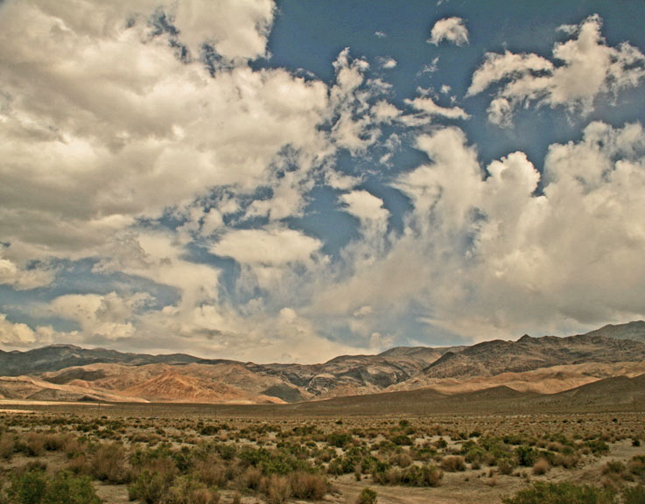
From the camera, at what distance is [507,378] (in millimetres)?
177500

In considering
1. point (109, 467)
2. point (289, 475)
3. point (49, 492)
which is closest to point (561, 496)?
point (289, 475)

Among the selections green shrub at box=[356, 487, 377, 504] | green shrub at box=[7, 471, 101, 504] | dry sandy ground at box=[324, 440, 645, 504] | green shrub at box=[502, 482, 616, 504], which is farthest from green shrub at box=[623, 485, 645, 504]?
green shrub at box=[7, 471, 101, 504]

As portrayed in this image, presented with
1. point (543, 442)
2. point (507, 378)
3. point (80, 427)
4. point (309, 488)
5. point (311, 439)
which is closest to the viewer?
Result: point (309, 488)

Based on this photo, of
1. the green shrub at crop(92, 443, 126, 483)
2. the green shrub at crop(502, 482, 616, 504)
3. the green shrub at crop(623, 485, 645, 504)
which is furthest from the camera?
the green shrub at crop(92, 443, 126, 483)

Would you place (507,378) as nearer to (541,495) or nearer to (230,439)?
(230,439)

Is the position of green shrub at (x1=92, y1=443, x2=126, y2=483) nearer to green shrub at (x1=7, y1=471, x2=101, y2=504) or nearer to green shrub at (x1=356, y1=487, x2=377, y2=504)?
green shrub at (x1=7, y1=471, x2=101, y2=504)

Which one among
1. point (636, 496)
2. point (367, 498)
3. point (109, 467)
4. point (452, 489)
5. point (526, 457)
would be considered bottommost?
point (452, 489)

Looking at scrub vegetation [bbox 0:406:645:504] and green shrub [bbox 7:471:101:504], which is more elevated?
green shrub [bbox 7:471:101:504]

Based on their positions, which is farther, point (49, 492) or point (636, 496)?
point (636, 496)

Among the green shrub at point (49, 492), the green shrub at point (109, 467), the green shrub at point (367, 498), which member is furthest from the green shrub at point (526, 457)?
the green shrub at point (49, 492)

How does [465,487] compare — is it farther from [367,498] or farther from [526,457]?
[367,498]

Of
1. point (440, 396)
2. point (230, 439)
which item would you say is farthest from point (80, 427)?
point (440, 396)

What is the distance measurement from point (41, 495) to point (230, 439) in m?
24.8

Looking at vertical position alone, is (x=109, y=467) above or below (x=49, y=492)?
below
